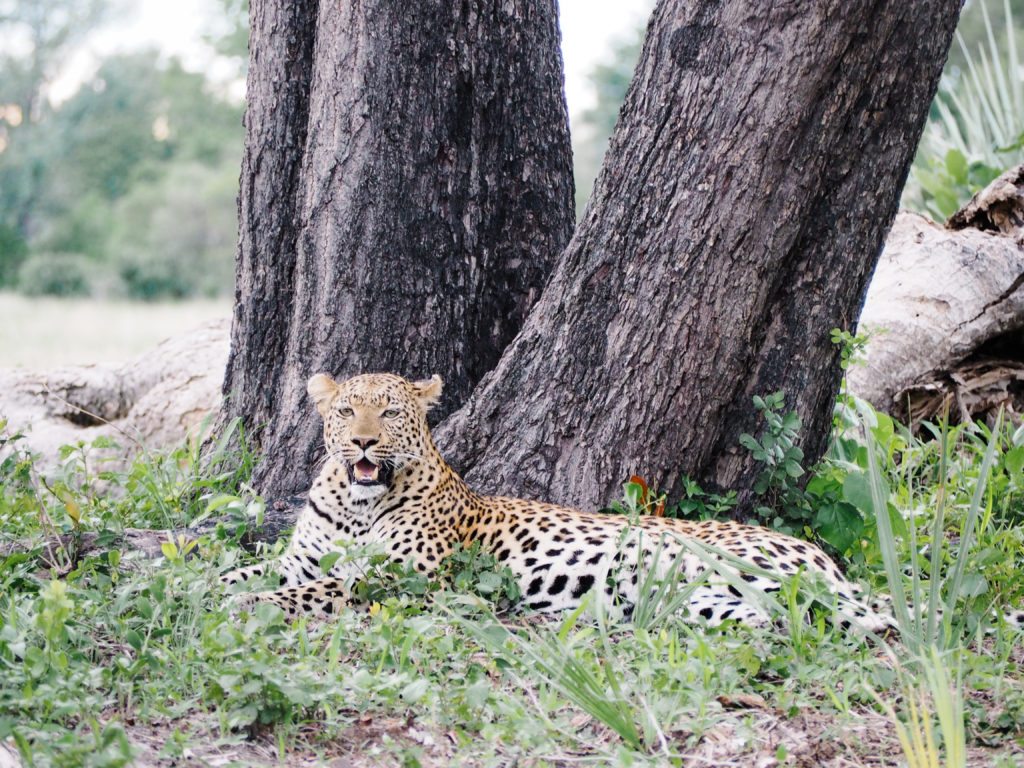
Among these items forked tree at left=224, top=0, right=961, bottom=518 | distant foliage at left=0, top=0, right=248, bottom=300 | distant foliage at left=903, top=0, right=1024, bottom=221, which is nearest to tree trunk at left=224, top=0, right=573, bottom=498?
forked tree at left=224, top=0, right=961, bottom=518

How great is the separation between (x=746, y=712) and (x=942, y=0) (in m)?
2.86

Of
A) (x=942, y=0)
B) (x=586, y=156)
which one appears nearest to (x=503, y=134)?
(x=942, y=0)

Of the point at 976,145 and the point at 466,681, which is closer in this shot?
the point at 466,681

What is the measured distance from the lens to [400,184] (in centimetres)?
587

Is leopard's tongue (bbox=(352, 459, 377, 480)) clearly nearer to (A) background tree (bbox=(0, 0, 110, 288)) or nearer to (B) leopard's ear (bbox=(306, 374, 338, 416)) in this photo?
(B) leopard's ear (bbox=(306, 374, 338, 416))

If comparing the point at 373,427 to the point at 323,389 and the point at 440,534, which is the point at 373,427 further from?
the point at 440,534

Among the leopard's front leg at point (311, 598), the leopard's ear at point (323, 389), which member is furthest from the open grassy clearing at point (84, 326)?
the leopard's front leg at point (311, 598)

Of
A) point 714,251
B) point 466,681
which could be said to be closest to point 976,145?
point 714,251

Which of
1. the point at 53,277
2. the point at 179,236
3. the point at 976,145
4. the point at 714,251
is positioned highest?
the point at 976,145

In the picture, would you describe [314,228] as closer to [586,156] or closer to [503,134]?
[503,134]

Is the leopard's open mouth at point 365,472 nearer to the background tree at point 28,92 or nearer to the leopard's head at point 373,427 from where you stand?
the leopard's head at point 373,427

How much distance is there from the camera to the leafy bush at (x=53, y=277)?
37594mm

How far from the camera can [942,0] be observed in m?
4.98

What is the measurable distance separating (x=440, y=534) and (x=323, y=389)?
815 mm
